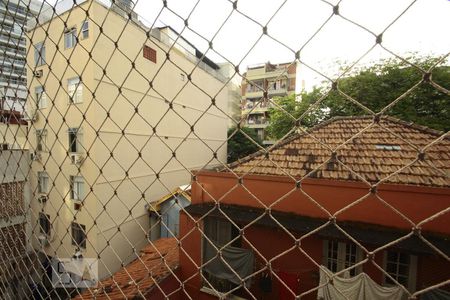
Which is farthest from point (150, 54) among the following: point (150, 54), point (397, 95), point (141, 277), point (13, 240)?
point (397, 95)

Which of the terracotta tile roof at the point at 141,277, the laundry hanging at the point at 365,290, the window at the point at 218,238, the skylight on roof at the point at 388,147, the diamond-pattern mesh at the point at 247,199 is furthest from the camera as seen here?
the window at the point at 218,238

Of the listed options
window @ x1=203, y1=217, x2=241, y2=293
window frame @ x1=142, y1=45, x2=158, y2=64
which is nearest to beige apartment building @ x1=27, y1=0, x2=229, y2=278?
window frame @ x1=142, y1=45, x2=158, y2=64

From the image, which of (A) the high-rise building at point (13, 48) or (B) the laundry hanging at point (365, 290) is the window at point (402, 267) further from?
(A) the high-rise building at point (13, 48)

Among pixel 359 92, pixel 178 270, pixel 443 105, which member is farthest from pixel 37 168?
pixel 443 105

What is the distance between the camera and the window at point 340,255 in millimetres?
2475

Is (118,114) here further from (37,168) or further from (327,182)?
(327,182)

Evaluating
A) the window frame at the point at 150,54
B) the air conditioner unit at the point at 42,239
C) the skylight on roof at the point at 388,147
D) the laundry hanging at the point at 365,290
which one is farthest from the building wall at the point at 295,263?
the window frame at the point at 150,54

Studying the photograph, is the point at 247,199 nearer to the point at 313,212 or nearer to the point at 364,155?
the point at 313,212

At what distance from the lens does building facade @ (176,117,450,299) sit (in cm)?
210

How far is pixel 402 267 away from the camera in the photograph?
2.31 metres

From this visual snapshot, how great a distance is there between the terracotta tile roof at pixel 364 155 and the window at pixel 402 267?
691 millimetres

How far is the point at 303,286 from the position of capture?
8.38ft

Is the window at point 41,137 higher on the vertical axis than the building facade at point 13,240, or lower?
higher

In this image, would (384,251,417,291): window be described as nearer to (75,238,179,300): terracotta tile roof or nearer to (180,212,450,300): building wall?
(180,212,450,300): building wall
